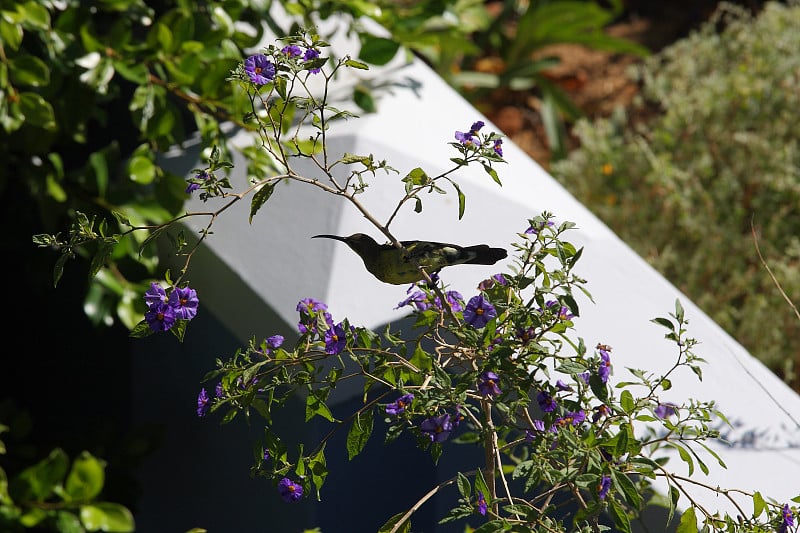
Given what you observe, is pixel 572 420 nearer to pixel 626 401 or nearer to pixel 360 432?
pixel 626 401

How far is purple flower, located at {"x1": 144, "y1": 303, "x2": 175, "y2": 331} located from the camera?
1.24 meters

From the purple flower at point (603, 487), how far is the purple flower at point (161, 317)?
613 mm

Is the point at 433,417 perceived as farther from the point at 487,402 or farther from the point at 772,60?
the point at 772,60

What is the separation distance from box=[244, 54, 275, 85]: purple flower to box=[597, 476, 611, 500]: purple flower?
2.32 feet

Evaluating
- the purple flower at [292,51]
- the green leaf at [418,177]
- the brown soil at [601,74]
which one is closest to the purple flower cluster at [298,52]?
the purple flower at [292,51]

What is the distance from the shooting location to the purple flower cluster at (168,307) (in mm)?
1242

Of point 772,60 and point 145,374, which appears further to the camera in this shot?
point 772,60

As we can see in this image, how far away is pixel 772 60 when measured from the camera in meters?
3.24

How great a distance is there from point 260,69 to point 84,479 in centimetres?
59

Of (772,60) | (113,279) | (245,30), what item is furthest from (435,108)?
(772,60)

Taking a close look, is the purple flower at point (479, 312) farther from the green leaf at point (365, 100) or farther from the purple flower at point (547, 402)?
the green leaf at point (365, 100)

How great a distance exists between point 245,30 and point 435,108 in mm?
608

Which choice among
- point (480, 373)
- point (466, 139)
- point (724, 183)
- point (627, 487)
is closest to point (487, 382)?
point (480, 373)

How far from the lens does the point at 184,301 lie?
4.11 feet
